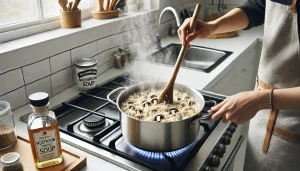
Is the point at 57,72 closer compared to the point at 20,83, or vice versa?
the point at 20,83

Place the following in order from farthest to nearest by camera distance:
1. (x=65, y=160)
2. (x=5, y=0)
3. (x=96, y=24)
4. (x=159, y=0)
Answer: (x=159, y=0) → (x=96, y=24) → (x=5, y=0) → (x=65, y=160)

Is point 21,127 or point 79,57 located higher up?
point 79,57

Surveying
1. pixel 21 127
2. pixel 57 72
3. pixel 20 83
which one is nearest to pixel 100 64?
pixel 57 72

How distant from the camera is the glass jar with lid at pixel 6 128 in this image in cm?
90

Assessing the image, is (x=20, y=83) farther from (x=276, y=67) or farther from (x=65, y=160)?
(x=276, y=67)

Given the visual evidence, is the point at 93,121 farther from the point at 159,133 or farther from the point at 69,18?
the point at 69,18

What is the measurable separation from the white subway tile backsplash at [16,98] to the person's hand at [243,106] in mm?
758

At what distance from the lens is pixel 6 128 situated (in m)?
0.92

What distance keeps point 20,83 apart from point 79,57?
0.33 m

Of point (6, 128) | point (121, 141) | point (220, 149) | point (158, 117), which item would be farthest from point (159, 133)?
point (6, 128)

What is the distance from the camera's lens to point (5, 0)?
4.22 ft

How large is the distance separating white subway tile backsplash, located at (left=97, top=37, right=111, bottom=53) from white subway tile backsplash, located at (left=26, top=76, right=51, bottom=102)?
0.36 m

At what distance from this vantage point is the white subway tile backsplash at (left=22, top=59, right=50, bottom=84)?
3.88 ft

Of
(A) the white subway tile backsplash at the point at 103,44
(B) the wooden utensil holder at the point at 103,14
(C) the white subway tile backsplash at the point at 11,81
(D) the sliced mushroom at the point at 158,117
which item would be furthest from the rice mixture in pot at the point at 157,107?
(B) the wooden utensil holder at the point at 103,14
